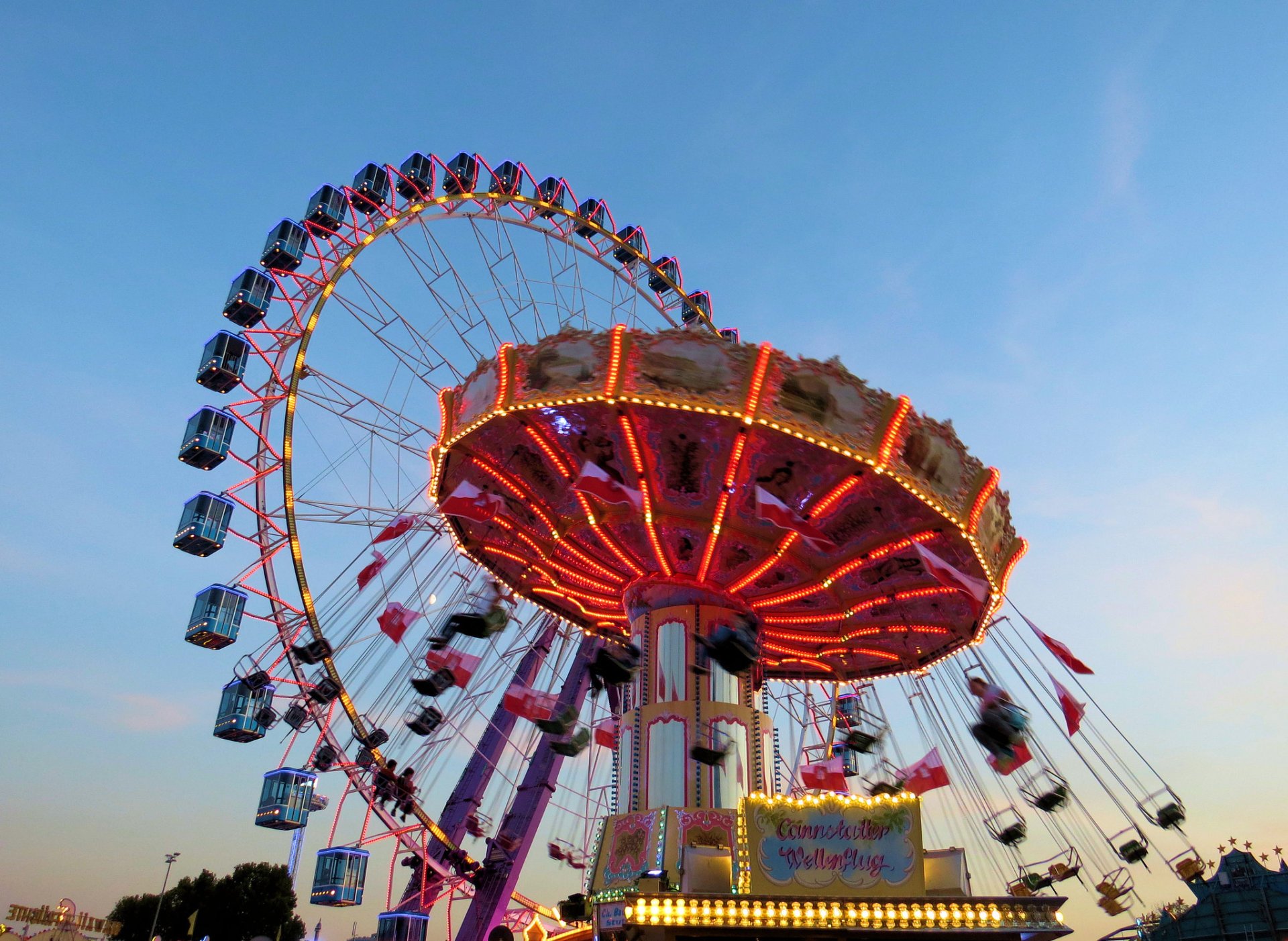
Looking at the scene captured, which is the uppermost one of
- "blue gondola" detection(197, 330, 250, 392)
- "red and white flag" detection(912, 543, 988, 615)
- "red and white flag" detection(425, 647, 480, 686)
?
"blue gondola" detection(197, 330, 250, 392)

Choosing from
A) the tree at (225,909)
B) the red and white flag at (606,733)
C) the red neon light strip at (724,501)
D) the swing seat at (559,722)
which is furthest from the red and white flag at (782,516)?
the tree at (225,909)

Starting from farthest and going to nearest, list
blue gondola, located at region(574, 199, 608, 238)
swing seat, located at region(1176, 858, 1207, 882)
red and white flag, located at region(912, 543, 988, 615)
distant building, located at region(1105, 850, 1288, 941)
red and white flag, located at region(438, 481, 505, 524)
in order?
distant building, located at region(1105, 850, 1288, 941) → blue gondola, located at region(574, 199, 608, 238) → swing seat, located at region(1176, 858, 1207, 882) → red and white flag, located at region(438, 481, 505, 524) → red and white flag, located at region(912, 543, 988, 615)

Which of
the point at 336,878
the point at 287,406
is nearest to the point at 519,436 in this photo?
the point at 287,406

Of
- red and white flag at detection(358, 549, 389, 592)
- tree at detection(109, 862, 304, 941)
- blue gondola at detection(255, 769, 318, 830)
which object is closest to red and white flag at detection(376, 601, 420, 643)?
red and white flag at detection(358, 549, 389, 592)

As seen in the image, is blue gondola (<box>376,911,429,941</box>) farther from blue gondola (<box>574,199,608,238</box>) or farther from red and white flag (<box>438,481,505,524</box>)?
blue gondola (<box>574,199,608,238</box>)

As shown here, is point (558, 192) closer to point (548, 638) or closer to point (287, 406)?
point (287, 406)

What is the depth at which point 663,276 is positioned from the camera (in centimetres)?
2631

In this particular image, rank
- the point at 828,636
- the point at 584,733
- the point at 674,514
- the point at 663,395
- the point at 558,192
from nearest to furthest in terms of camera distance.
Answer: the point at 663,395 → the point at 674,514 → the point at 584,733 → the point at 828,636 → the point at 558,192

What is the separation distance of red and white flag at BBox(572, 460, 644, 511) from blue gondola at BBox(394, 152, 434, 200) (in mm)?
11946

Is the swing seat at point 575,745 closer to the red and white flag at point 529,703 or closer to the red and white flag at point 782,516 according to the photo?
the red and white flag at point 529,703

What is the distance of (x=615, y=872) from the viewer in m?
12.9

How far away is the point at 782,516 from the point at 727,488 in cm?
123

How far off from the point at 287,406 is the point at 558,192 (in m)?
9.50

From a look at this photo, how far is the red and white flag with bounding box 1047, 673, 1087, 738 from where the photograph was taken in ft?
47.3
